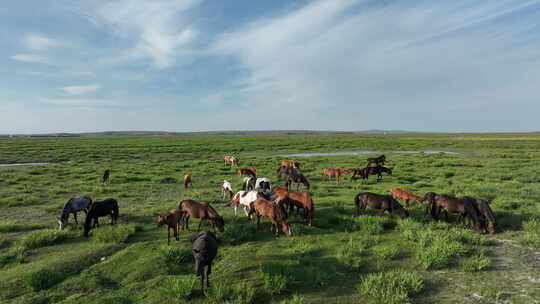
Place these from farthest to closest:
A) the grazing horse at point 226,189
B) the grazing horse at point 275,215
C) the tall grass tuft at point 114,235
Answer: the grazing horse at point 226,189 < the grazing horse at point 275,215 < the tall grass tuft at point 114,235

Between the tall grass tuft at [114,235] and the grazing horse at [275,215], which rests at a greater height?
the grazing horse at [275,215]

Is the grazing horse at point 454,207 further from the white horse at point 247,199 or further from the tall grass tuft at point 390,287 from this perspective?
the white horse at point 247,199

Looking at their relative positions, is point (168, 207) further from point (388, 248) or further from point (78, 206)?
point (388, 248)

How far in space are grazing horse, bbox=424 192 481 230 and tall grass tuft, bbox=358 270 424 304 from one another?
432 cm

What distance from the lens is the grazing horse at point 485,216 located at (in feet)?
29.2

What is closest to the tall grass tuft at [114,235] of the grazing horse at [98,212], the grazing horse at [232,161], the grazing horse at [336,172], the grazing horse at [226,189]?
the grazing horse at [98,212]

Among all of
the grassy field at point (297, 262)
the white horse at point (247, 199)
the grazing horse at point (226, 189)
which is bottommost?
the grassy field at point (297, 262)

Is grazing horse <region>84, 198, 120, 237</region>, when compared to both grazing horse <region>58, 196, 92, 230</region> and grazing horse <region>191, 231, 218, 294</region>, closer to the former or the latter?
grazing horse <region>58, 196, 92, 230</region>

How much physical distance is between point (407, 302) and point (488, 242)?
14.5 feet

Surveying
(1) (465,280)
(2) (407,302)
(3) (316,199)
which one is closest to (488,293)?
(1) (465,280)

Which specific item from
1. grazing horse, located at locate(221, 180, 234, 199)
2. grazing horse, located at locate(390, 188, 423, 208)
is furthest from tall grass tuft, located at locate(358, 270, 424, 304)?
grazing horse, located at locate(221, 180, 234, 199)

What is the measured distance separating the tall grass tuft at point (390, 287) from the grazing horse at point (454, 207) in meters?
4.32

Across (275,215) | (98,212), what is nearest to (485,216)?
(275,215)

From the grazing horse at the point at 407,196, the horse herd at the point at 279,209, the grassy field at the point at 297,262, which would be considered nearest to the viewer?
the grassy field at the point at 297,262
